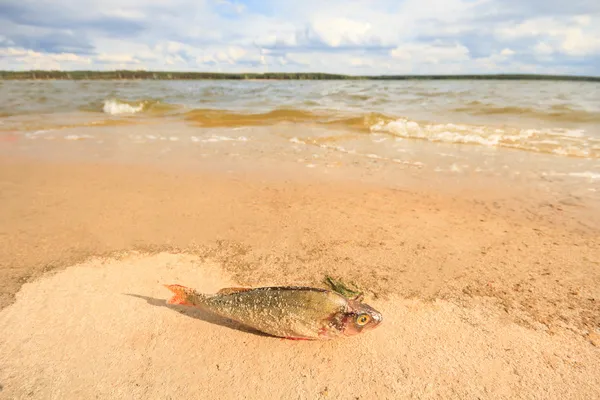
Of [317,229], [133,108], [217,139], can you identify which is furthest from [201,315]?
[133,108]

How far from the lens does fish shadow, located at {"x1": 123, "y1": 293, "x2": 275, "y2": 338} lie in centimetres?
259

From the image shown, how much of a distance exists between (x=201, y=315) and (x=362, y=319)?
1144 mm

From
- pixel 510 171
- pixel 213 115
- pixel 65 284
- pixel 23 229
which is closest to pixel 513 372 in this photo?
pixel 65 284

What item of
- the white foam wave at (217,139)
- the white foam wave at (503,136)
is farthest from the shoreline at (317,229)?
the white foam wave at (503,136)

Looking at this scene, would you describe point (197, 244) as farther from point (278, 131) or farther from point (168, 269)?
point (278, 131)

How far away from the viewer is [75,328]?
2.61 metres

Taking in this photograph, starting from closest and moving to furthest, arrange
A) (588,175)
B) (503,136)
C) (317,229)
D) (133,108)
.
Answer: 1. (317,229)
2. (588,175)
3. (503,136)
4. (133,108)

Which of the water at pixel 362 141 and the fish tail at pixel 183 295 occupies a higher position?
the fish tail at pixel 183 295

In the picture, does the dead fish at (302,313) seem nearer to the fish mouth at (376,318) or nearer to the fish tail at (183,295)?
the fish mouth at (376,318)

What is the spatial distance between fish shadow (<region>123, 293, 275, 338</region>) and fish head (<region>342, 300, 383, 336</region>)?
541 millimetres

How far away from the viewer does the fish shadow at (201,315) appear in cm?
259

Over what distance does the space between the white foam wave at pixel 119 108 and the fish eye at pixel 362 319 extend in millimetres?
17600

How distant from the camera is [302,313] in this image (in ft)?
7.63

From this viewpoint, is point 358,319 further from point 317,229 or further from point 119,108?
point 119,108
